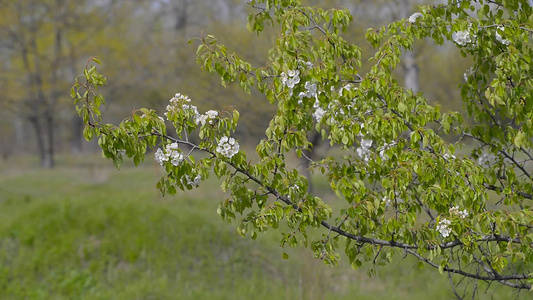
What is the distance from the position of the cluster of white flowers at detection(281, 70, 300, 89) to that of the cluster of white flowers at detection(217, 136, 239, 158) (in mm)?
507

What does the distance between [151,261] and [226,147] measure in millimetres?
7039

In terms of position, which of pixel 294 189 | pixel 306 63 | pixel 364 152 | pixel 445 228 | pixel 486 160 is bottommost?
pixel 445 228

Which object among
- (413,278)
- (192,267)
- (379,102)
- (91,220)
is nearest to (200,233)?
(192,267)

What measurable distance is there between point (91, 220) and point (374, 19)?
9.61 m

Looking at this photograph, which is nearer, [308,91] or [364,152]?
[308,91]

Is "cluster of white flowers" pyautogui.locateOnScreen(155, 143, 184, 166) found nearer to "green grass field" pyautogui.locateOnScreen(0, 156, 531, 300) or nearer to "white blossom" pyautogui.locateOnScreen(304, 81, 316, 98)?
"white blossom" pyautogui.locateOnScreen(304, 81, 316, 98)

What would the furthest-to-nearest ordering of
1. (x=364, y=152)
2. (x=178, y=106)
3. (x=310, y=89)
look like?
(x=364, y=152), (x=310, y=89), (x=178, y=106)

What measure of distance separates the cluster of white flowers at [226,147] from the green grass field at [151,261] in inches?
173

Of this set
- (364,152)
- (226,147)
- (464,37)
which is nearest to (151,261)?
(364,152)

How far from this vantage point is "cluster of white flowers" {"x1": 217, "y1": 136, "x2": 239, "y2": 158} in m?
3.05

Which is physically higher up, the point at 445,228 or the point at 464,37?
the point at 464,37

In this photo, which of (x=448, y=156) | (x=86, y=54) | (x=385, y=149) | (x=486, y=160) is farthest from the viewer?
(x=86, y=54)

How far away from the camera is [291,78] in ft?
10.6

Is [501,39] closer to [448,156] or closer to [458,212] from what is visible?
[448,156]
